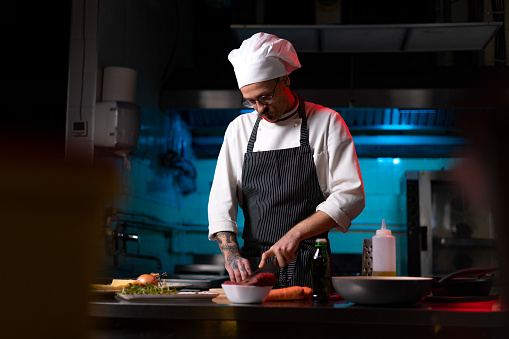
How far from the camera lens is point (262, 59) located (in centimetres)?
197

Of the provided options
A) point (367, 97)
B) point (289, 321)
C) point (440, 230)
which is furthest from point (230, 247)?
point (440, 230)

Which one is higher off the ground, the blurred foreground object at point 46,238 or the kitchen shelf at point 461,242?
the blurred foreground object at point 46,238

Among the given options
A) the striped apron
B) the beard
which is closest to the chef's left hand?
the striped apron

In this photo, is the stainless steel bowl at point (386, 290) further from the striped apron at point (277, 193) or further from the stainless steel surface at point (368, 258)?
the striped apron at point (277, 193)

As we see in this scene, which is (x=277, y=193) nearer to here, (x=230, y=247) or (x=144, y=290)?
(x=230, y=247)

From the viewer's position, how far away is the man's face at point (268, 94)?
199 centimetres

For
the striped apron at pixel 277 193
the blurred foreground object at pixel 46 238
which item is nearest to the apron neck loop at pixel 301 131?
the striped apron at pixel 277 193

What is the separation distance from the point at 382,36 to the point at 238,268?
7.33ft

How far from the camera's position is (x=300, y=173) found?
2043 mm

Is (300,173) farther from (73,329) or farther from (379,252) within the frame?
(73,329)

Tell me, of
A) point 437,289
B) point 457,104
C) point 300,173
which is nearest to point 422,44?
point 457,104

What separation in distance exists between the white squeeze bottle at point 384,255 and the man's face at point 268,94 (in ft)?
2.27

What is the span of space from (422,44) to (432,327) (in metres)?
2.86

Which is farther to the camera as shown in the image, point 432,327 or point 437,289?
point 437,289
